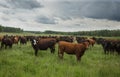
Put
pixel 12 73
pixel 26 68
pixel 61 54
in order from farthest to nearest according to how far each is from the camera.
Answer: pixel 61 54 < pixel 26 68 < pixel 12 73

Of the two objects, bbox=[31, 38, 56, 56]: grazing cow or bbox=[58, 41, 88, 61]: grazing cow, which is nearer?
bbox=[58, 41, 88, 61]: grazing cow

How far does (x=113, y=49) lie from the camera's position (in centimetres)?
2466

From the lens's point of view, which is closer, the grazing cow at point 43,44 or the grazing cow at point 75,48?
the grazing cow at point 75,48

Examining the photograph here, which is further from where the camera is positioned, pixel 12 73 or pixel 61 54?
pixel 61 54

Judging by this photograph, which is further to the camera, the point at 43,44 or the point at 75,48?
the point at 43,44

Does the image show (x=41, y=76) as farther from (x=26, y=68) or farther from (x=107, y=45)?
(x=107, y=45)

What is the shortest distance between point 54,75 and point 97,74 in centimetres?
199

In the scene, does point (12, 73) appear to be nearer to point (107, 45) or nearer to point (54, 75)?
point (54, 75)

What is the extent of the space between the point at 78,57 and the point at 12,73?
24.2 feet

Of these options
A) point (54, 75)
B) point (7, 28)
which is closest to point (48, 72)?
point (54, 75)

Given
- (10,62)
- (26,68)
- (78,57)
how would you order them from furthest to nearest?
(78,57)
(10,62)
(26,68)

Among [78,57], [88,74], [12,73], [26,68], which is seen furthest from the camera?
[78,57]

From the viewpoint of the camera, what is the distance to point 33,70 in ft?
34.3

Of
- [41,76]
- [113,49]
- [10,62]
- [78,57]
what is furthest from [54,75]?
[113,49]
